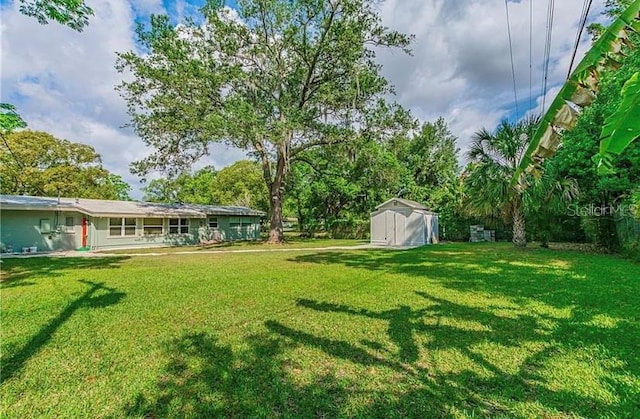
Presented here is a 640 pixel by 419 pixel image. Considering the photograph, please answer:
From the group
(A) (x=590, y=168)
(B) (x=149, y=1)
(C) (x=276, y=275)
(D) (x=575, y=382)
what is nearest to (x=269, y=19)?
(B) (x=149, y=1)

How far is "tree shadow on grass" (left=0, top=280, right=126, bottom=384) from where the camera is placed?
11.7ft

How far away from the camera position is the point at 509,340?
4039 mm

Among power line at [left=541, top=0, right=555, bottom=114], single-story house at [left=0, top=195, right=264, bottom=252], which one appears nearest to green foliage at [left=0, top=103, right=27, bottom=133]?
power line at [left=541, top=0, right=555, bottom=114]

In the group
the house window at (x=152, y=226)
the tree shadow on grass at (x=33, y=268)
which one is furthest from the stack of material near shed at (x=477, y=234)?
the house window at (x=152, y=226)

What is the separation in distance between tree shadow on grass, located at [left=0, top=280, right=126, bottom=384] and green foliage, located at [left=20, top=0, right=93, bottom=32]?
6.42m

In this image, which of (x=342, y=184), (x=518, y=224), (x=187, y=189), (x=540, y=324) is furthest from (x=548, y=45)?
(x=187, y=189)

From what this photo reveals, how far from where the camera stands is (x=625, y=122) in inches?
35.0

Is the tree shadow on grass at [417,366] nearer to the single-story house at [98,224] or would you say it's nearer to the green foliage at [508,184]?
the green foliage at [508,184]

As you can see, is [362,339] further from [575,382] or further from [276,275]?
[276,275]

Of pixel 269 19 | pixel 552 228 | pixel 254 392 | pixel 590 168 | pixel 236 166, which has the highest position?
pixel 269 19

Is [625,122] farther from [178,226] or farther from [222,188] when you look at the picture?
[222,188]

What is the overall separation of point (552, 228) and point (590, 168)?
186 inches

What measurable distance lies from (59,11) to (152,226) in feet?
46.9

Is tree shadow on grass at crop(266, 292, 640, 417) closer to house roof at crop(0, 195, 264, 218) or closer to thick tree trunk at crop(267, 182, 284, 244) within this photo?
thick tree trunk at crop(267, 182, 284, 244)
